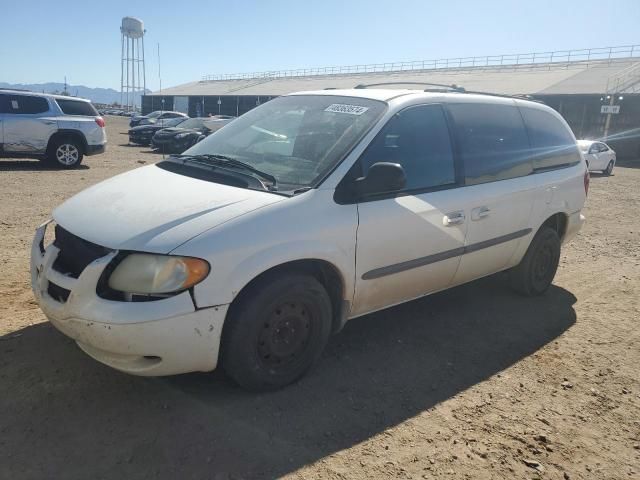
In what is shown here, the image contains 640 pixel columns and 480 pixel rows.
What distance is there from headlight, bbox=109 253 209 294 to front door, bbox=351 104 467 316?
1071mm

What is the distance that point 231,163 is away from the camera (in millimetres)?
3543

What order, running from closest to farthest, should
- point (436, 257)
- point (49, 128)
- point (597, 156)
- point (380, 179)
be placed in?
point (380, 179), point (436, 257), point (49, 128), point (597, 156)

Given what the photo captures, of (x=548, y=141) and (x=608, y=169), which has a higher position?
(x=548, y=141)

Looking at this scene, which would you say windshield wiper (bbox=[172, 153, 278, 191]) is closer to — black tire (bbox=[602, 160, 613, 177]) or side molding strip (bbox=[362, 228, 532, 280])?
side molding strip (bbox=[362, 228, 532, 280])

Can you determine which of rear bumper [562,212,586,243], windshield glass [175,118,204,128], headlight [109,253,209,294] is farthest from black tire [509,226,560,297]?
windshield glass [175,118,204,128]

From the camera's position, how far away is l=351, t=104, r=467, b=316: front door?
11.1 ft

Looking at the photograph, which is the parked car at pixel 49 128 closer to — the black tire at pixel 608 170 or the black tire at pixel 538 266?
the black tire at pixel 538 266

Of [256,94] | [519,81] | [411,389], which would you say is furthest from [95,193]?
[256,94]

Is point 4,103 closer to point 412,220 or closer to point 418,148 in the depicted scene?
point 418,148

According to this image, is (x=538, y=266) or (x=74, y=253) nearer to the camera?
(x=74, y=253)

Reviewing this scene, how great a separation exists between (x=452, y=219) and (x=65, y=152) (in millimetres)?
11923

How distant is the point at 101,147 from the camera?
13734 millimetres

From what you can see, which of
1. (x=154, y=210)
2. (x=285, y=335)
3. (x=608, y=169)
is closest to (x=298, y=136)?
(x=154, y=210)

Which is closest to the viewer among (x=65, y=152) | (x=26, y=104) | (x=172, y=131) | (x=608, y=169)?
(x=26, y=104)
